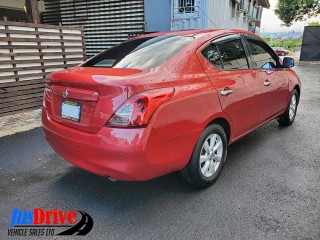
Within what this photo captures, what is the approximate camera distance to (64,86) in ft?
8.16

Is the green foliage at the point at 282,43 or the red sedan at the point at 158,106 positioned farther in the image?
the green foliage at the point at 282,43

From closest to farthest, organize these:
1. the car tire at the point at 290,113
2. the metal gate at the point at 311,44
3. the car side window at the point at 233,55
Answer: the car side window at the point at 233,55
the car tire at the point at 290,113
the metal gate at the point at 311,44

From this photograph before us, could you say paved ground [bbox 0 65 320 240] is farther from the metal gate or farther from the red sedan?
the metal gate

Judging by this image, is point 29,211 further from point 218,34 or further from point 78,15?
point 78,15

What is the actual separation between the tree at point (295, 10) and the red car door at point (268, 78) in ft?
82.5

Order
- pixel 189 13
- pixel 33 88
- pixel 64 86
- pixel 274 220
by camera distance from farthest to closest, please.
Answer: pixel 189 13
pixel 33 88
pixel 64 86
pixel 274 220

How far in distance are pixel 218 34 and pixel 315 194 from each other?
1941 millimetres

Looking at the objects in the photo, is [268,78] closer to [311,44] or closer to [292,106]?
[292,106]

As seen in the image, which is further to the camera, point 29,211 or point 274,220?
point 29,211

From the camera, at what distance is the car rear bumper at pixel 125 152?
211 centimetres

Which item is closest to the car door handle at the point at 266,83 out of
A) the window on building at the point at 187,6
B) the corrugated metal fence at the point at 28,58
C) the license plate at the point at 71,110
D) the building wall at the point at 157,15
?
the license plate at the point at 71,110

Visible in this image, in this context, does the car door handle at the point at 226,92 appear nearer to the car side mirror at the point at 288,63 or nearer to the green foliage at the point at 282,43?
the car side mirror at the point at 288,63

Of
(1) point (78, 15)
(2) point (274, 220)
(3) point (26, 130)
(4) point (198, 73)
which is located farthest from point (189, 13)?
(2) point (274, 220)

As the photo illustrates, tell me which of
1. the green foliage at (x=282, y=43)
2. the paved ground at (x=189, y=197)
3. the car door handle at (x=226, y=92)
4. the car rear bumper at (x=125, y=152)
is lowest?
the green foliage at (x=282, y=43)
